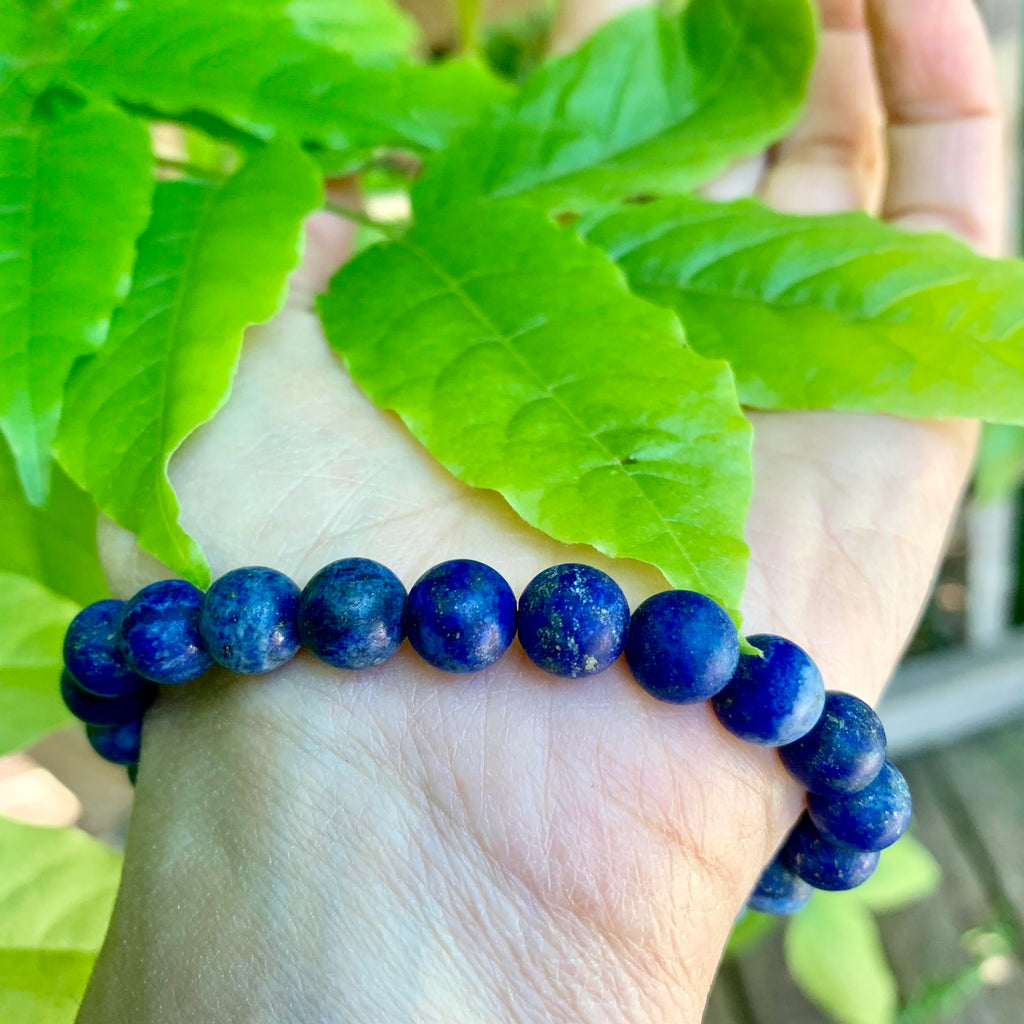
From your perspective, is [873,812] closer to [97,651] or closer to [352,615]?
[352,615]

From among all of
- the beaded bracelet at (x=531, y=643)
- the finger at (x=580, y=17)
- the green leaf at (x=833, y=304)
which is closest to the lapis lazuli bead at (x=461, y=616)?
the beaded bracelet at (x=531, y=643)

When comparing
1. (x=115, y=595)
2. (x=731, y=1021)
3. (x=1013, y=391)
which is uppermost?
(x=1013, y=391)

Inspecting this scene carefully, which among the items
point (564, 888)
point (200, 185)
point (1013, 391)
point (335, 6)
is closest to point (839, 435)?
point (1013, 391)

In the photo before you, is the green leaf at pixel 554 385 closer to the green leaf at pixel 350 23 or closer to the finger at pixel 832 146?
the green leaf at pixel 350 23

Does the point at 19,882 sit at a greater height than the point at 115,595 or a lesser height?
lesser

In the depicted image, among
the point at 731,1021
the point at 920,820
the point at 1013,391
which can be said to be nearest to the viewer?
the point at 1013,391

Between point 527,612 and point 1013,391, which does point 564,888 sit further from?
point 1013,391
